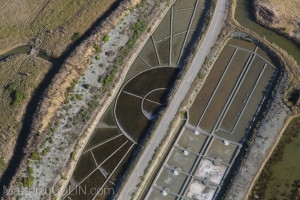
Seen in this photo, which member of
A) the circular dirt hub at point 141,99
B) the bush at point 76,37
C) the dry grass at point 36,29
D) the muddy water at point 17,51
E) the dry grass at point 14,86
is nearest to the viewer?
the dry grass at point 14,86

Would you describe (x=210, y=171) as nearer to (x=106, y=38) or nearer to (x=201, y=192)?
(x=201, y=192)

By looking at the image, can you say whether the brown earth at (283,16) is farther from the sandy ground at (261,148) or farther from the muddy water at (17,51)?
the muddy water at (17,51)

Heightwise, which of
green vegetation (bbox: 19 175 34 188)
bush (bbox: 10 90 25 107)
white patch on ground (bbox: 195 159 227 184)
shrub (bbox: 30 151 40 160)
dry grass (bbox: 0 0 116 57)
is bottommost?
green vegetation (bbox: 19 175 34 188)

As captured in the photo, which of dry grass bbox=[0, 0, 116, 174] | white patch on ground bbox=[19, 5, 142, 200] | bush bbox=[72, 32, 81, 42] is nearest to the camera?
white patch on ground bbox=[19, 5, 142, 200]

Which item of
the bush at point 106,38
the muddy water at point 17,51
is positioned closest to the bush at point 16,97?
the muddy water at point 17,51

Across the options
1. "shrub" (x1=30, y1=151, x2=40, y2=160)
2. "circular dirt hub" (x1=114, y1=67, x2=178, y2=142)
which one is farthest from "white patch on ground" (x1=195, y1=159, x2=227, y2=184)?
"shrub" (x1=30, y1=151, x2=40, y2=160)

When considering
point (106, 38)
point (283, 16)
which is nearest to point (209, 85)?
point (283, 16)

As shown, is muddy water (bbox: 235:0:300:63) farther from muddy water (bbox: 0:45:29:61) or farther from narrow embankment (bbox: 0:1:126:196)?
muddy water (bbox: 0:45:29:61)
